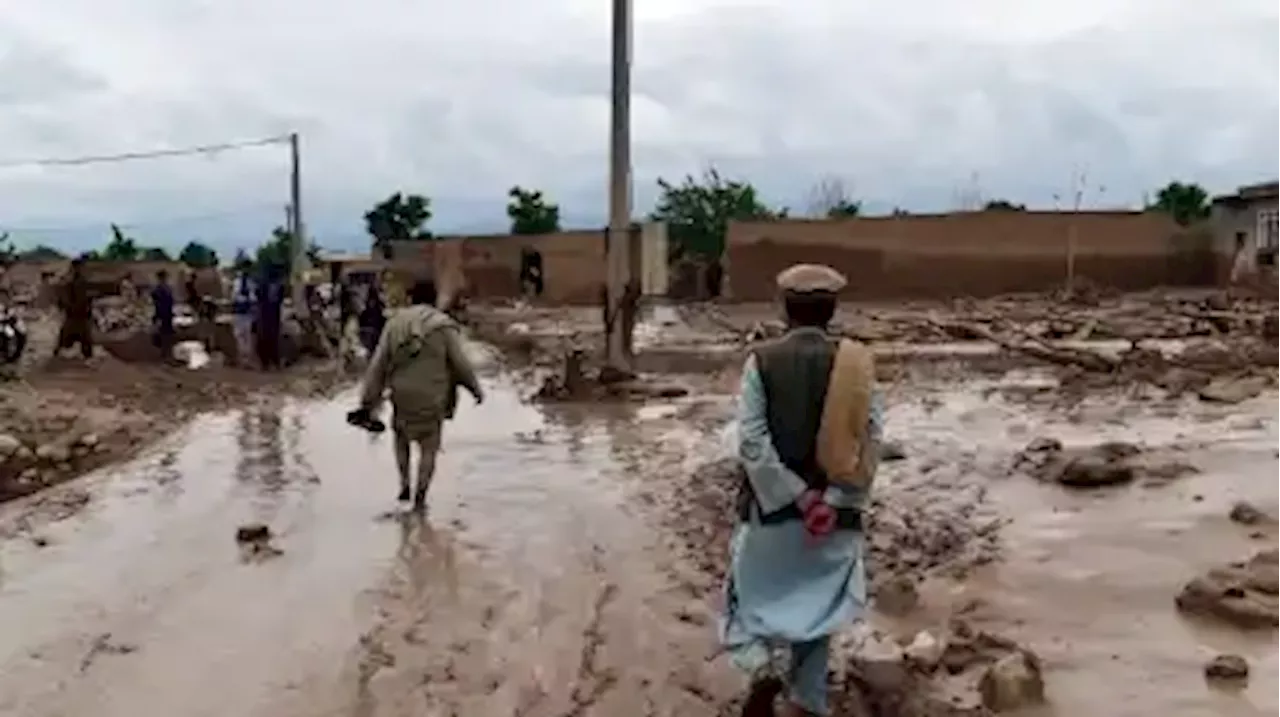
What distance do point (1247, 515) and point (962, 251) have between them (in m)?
27.7

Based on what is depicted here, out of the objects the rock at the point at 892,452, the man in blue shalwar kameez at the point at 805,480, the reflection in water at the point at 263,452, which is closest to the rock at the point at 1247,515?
the rock at the point at 892,452

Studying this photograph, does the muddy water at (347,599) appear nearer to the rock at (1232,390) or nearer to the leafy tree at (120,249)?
the rock at (1232,390)

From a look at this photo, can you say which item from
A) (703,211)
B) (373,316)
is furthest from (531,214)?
(373,316)

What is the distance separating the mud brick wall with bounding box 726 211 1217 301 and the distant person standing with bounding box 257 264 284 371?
14.7m

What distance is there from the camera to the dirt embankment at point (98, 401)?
1467cm

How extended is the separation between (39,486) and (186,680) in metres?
7.53

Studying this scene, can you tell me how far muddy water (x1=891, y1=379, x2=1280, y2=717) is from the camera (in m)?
6.04

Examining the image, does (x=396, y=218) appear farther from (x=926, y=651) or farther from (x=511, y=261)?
(x=926, y=651)

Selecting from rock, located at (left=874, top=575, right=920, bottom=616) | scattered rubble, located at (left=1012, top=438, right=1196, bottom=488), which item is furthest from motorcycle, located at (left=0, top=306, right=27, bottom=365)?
rock, located at (left=874, top=575, right=920, bottom=616)

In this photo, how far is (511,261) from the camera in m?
48.8

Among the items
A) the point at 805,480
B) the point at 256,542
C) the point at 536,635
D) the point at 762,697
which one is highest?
the point at 805,480

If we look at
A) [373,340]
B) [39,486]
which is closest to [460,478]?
[39,486]

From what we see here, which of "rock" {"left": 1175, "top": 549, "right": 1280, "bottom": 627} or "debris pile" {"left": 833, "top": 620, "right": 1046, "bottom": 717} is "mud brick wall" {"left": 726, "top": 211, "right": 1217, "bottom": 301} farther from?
"debris pile" {"left": 833, "top": 620, "right": 1046, "bottom": 717}

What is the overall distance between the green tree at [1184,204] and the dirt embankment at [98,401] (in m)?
21.7
